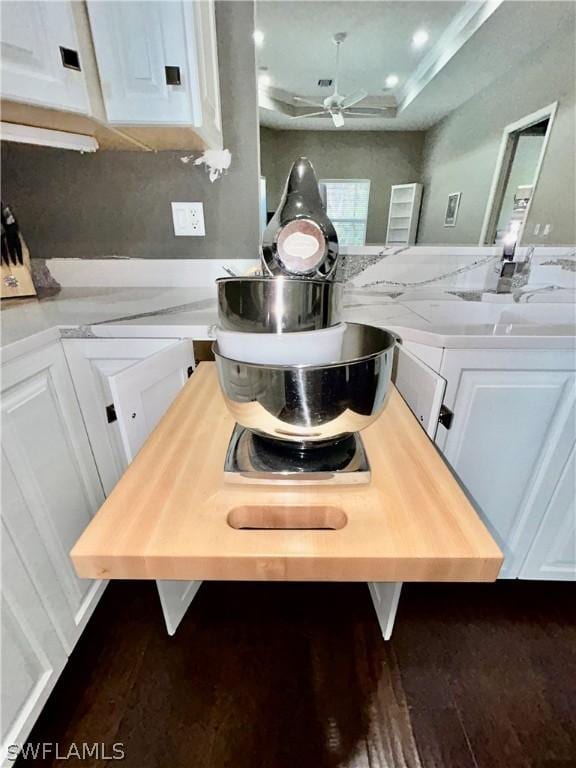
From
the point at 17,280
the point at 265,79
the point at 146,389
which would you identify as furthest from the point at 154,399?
the point at 265,79

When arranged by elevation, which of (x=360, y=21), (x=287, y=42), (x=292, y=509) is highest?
(x=360, y=21)

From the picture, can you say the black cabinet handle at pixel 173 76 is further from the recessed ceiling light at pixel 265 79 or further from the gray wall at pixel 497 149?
the gray wall at pixel 497 149

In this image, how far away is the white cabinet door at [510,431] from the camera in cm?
80

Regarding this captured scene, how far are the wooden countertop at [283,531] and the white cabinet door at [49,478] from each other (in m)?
0.37

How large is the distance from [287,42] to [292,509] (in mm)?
1809

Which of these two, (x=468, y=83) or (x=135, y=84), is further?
(x=468, y=83)

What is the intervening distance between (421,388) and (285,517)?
1.41 ft

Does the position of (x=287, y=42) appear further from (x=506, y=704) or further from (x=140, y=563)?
(x=506, y=704)

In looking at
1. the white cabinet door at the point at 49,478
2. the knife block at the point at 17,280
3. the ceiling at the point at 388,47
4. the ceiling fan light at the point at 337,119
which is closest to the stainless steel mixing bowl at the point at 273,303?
the white cabinet door at the point at 49,478

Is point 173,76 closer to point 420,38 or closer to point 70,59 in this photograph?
point 70,59

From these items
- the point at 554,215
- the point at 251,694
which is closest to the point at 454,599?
the point at 251,694

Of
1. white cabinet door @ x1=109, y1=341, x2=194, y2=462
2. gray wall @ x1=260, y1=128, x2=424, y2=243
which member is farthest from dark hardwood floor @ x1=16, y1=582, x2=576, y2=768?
gray wall @ x1=260, y1=128, x2=424, y2=243

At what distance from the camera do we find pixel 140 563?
358 mm

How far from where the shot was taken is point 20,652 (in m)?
0.69
